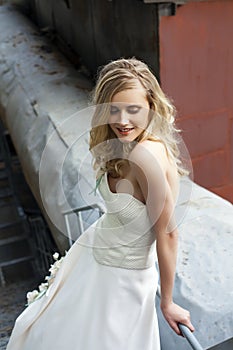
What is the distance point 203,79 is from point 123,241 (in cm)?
208

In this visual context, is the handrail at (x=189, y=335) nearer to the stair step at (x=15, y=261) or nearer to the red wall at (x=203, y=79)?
the red wall at (x=203, y=79)

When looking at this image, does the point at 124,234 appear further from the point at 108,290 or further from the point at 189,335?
the point at 189,335

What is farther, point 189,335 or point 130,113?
point 189,335

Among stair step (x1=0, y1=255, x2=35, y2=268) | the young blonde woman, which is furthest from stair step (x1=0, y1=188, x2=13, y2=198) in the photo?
the young blonde woman

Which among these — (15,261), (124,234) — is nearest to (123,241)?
(124,234)

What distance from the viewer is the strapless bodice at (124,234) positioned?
1151 millimetres

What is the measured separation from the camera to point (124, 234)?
1206 mm

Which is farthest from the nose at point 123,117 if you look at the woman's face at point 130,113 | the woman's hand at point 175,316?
the woman's hand at point 175,316

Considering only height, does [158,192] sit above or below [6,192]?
above

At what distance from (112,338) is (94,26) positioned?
3.29 meters

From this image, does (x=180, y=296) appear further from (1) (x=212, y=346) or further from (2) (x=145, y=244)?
(2) (x=145, y=244)

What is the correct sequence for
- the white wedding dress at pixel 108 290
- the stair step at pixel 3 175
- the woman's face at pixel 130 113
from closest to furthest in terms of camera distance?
1. the woman's face at pixel 130 113
2. the white wedding dress at pixel 108 290
3. the stair step at pixel 3 175

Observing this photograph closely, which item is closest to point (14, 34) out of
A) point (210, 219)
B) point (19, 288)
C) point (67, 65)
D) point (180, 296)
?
point (67, 65)

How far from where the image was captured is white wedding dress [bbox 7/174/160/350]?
1.20 meters
